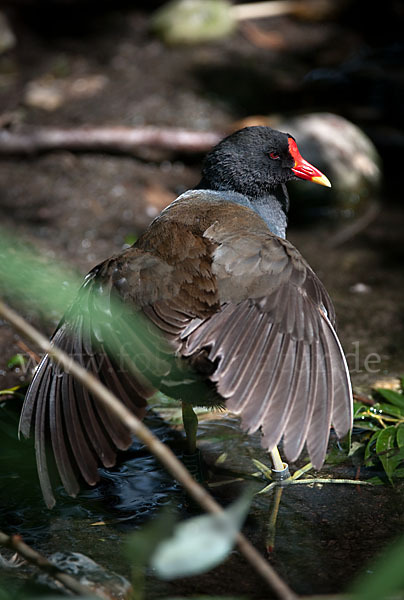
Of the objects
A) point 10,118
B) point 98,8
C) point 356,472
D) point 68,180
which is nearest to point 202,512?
point 356,472

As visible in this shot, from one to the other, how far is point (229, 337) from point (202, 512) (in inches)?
27.2

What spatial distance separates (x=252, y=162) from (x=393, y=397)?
1.21 meters

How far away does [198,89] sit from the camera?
22.4 ft

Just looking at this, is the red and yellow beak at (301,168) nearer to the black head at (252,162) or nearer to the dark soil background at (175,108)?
the black head at (252,162)

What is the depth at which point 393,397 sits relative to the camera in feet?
10.5

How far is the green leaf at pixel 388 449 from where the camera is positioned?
279 centimetres

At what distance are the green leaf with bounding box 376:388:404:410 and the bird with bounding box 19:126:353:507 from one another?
0.75m

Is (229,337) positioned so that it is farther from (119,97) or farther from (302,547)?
(119,97)

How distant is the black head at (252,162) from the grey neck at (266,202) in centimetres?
3

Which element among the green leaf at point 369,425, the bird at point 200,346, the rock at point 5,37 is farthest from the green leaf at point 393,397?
the rock at point 5,37

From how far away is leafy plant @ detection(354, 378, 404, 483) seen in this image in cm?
283

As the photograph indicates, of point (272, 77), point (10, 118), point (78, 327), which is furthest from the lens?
point (272, 77)

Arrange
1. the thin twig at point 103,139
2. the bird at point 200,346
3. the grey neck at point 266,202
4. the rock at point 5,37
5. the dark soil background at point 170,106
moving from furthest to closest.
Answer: the rock at point 5,37 → the thin twig at point 103,139 → the dark soil background at point 170,106 → the grey neck at point 266,202 → the bird at point 200,346

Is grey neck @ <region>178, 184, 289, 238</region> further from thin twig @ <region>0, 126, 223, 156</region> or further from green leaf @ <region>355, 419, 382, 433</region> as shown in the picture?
thin twig @ <region>0, 126, 223, 156</region>
